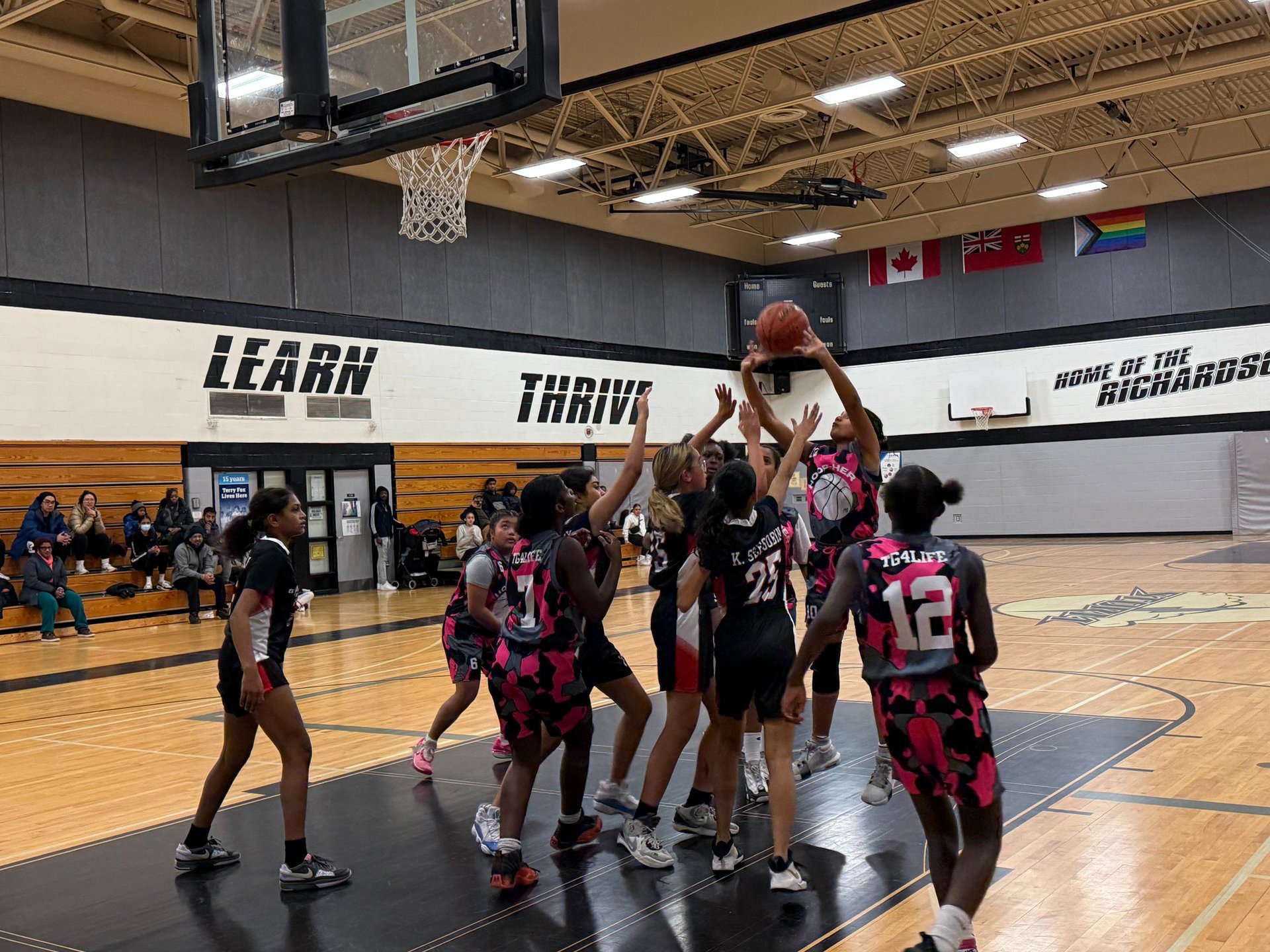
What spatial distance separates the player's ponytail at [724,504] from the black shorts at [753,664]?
301 millimetres

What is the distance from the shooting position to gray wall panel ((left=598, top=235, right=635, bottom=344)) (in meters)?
23.8

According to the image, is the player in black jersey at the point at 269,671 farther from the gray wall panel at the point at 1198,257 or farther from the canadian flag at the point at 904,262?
the canadian flag at the point at 904,262

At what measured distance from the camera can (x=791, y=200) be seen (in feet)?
69.3

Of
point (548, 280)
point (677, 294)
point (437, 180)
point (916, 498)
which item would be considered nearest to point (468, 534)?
point (548, 280)

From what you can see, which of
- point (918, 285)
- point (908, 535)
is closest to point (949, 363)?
point (918, 285)

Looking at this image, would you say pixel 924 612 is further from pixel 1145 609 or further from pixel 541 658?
pixel 1145 609

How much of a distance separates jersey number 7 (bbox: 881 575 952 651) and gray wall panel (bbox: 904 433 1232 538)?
20859mm

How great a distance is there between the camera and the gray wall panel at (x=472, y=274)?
20.5 metres

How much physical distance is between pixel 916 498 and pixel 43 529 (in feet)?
44.2

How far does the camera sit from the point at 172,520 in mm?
15453

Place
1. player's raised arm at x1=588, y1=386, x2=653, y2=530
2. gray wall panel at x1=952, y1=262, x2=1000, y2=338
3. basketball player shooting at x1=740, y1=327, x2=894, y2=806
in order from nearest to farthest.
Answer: player's raised arm at x1=588, y1=386, x2=653, y2=530 → basketball player shooting at x1=740, y1=327, x2=894, y2=806 → gray wall panel at x1=952, y1=262, x2=1000, y2=338

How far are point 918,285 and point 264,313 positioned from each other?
15222 mm

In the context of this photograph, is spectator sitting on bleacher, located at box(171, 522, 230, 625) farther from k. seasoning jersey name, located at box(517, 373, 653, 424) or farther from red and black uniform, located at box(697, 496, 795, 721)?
red and black uniform, located at box(697, 496, 795, 721)

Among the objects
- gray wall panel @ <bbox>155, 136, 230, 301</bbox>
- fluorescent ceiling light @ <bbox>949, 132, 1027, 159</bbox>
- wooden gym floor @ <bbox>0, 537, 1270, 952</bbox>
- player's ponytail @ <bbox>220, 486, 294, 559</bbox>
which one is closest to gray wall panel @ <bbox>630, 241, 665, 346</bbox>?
fluorescent ceiling light @ <bbox>949, 132, 1027, 159</bbox>
